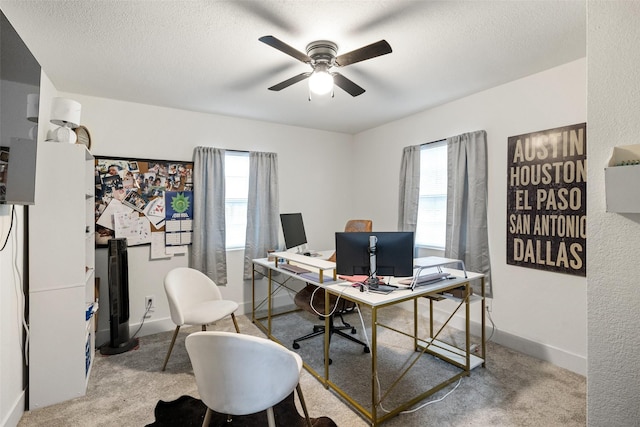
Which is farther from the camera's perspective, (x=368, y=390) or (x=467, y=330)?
(x=467, y=330)

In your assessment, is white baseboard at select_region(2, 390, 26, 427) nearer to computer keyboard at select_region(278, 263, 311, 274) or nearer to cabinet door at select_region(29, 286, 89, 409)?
cabinet door at select_region(29, 286, 89, 409)

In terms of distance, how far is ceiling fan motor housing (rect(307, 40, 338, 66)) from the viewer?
2.05 metres

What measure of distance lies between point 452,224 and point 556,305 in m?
1.13

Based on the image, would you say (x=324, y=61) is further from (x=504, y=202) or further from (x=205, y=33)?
(x=504, y=202)

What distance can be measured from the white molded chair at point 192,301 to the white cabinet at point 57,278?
595 mm

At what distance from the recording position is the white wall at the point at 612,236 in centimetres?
95

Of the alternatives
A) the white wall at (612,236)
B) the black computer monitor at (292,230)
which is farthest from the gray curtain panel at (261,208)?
the white wall at (612,236)

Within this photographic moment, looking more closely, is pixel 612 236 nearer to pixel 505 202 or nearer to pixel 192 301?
pixel 505 202

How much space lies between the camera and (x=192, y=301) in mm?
2850

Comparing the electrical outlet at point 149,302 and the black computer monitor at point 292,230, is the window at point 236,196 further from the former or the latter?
the electrical outlet at point 149,302

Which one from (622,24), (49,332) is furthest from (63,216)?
(622,24)

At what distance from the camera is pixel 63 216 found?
2168 mm

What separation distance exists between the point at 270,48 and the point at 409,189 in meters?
2.39

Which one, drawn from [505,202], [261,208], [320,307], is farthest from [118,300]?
[505,202]
